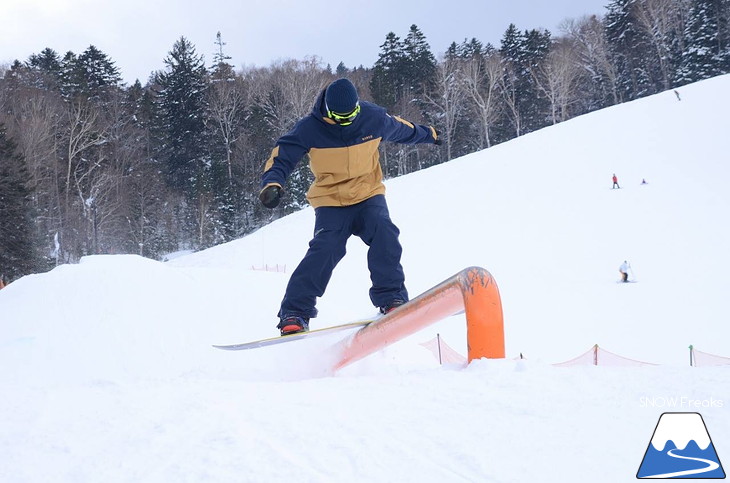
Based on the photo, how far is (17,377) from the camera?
3.99 metres

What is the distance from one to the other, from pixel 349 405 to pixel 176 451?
527mm

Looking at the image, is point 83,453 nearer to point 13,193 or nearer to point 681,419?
point 681,419

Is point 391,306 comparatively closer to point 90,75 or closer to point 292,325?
point 292,325

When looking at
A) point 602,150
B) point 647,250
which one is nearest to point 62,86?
point 602,150

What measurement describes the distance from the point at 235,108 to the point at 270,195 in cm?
3422

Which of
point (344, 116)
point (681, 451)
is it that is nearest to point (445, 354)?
point (344, 116)

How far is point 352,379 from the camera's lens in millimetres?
2125

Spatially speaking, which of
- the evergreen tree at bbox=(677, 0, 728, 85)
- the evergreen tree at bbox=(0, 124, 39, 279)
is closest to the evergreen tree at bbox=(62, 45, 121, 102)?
the evergreen tree at bbox=(0, 124, 39, 279)

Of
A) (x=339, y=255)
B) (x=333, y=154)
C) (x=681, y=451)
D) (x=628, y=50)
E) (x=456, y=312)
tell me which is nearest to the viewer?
(x=681, y=451)

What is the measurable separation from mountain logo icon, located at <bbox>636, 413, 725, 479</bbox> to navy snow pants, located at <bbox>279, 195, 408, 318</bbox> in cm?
195

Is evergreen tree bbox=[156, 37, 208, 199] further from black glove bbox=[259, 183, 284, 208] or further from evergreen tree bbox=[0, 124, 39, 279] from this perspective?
black glove bbox=[259, 183, 284, 208]

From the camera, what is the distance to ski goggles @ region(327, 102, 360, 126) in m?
3.13

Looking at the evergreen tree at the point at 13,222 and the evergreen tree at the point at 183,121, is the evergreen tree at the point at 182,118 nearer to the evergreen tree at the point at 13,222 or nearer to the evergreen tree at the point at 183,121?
the evergreen tree at the point at 183,121

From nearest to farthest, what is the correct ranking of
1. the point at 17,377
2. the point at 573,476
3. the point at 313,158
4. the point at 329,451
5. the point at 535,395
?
the point at 573,476
the point at 329,451
the point at 535,395
the point at 313,158
the point at 17,377
